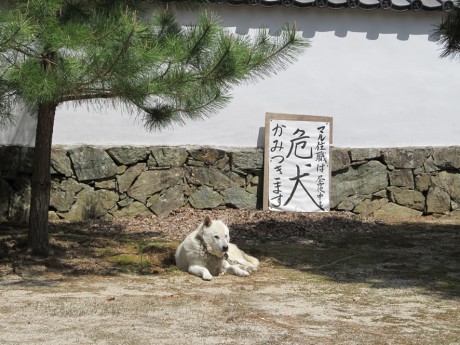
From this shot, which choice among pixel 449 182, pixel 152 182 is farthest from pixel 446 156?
pixel 152 182

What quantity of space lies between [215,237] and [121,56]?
6.60 feet

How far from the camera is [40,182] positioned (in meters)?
7.91

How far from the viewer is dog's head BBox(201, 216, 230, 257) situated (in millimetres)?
7535

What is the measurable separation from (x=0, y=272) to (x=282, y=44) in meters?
3.29

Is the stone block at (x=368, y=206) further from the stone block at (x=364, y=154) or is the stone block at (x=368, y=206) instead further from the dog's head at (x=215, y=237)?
the dog's head at (x=215, y=237)

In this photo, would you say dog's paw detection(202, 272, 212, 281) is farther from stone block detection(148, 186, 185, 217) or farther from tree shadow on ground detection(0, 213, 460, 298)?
stone block detection(148, 186, 185, 217)

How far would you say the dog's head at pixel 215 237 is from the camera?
754 cm

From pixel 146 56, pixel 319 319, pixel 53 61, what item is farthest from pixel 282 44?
pixel 319 319

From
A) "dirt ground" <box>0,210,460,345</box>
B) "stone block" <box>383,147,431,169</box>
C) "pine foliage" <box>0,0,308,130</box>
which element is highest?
"pine foliage" <box>0,0,308,130</box>

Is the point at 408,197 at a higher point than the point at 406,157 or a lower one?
lower

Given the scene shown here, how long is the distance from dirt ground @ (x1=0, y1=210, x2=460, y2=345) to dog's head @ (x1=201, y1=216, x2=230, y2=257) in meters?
0.28

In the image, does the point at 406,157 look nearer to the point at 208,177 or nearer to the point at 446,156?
the point at 446,156

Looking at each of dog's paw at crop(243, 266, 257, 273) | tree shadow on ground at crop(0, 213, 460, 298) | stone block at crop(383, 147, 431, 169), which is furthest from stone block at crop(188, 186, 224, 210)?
dog's paw at crop(243, 266, 257, 273)

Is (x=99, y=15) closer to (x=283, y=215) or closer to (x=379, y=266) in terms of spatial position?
(x=379, y=266)
